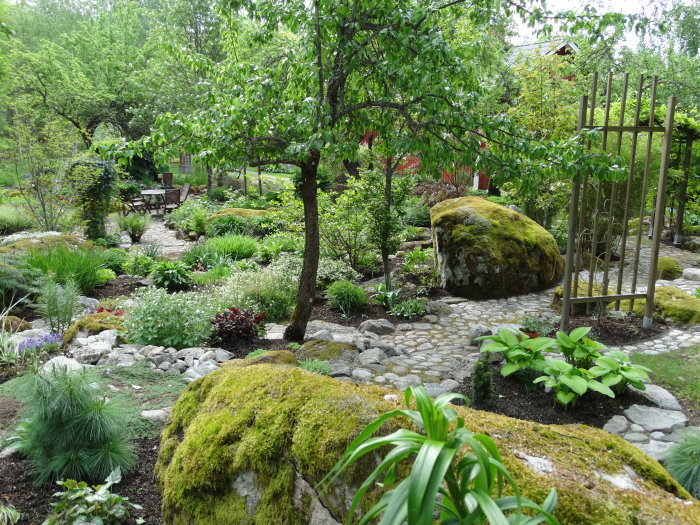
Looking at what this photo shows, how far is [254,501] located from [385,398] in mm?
662

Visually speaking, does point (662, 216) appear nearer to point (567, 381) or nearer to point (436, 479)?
point (567, 381)

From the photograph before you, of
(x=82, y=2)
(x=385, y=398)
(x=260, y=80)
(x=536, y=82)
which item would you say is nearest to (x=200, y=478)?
(x=385, y=398)

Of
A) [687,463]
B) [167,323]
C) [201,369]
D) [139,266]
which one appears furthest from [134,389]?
[139,266]

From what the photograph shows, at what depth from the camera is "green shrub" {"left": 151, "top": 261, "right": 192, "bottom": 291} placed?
852 cm

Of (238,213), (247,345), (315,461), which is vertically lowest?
(247,345)

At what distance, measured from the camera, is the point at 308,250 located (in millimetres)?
5137

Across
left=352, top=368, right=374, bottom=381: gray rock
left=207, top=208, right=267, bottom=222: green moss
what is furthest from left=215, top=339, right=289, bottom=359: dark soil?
left=207, top=208, right=267, bottom=222: green moss

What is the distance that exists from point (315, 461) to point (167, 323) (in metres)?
3.84

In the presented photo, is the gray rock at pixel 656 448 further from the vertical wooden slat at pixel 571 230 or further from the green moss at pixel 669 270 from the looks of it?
the green moss at pixel 669 270

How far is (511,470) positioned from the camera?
5.25ft

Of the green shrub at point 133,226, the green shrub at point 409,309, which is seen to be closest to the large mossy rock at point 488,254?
the green shrub at point 409,309

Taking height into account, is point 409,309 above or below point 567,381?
below

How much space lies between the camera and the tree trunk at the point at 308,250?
16.0 ft

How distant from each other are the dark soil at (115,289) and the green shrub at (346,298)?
351cm
